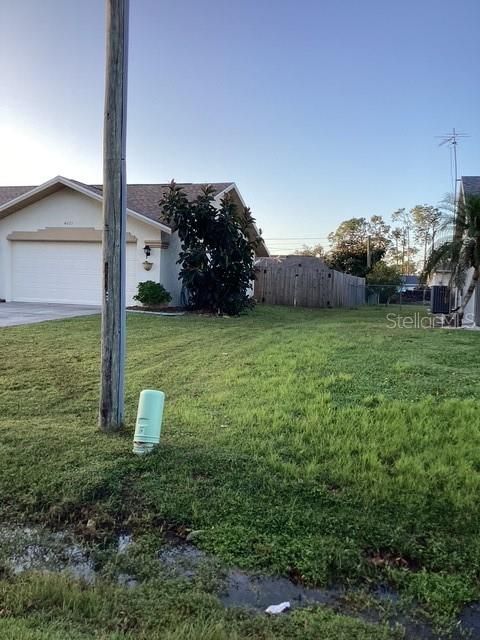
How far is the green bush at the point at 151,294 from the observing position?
50.9ft

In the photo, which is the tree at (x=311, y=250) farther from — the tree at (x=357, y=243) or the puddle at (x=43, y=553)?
the puddle at (x=43, y=553)

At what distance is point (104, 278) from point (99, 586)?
2569 millimetres

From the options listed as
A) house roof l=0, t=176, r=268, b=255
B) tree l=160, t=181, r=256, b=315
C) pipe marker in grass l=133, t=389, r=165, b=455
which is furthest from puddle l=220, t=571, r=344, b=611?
house roof l=0, t=176, r=268, b=255

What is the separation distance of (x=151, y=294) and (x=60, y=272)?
385 cm

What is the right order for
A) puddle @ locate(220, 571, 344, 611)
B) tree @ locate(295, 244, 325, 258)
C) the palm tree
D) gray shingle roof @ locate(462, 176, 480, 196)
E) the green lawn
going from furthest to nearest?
1. tree @ locate(295, 244, 325, 258)
2. gray shingle roof @ locate(462, 176, 480, 196)
3. the palm tree
4. puddle @ locate(220, 571, 344, 611)
5. the green lawn

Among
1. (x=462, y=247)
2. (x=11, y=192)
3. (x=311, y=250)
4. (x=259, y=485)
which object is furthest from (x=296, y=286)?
(x=311, y=250)

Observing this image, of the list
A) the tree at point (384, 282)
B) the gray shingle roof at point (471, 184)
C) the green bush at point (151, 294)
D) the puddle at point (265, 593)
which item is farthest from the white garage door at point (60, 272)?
the tree at point (384, 282)

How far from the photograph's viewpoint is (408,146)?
17812 millimetres

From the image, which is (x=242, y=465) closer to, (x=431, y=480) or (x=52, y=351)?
(x=431, y=480)

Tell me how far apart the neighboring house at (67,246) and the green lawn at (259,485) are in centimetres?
990

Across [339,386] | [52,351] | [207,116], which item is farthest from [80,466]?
[207,116]

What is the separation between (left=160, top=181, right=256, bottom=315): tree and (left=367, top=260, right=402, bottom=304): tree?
1524cm

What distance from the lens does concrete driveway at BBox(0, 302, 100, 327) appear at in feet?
38.5

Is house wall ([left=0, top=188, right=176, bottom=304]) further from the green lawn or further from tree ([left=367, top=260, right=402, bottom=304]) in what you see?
tree ([left=367, top=260, right=402, bottom=304])
